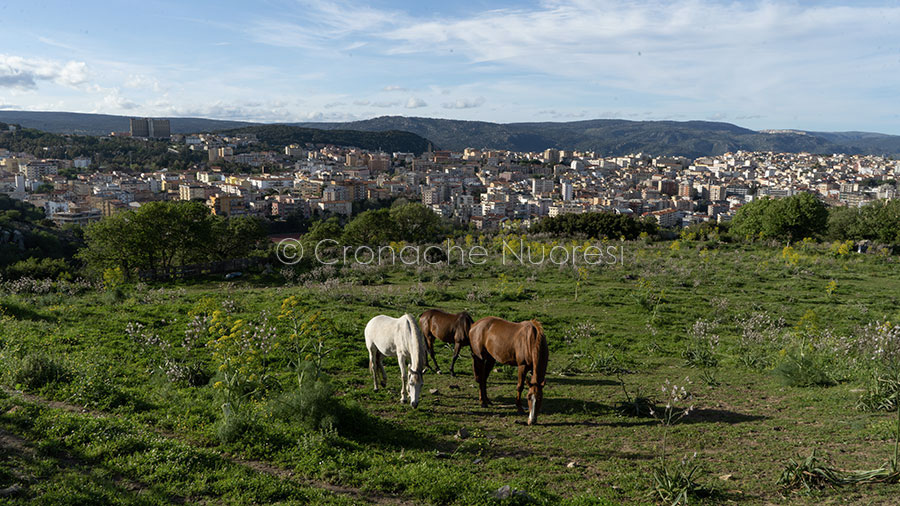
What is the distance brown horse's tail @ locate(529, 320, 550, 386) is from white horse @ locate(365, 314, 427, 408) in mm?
1712

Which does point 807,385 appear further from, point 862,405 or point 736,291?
point 736,291

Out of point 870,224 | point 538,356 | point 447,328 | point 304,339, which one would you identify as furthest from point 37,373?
point 870,224

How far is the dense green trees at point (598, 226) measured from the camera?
44237mm

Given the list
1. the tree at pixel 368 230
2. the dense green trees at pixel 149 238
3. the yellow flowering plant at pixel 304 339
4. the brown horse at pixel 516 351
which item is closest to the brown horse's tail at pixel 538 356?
the brown horse at pixel 516 351

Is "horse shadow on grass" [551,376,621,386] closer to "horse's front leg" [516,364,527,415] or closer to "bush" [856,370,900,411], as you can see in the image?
"horse's front leg" [516,364,527,415]

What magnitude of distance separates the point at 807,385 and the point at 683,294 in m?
9.64

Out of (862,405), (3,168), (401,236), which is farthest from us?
(3,168)

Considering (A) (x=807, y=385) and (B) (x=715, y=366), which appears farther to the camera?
(B) (x=715, y=366)

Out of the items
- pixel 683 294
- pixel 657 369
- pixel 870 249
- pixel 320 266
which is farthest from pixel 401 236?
pixel 657 369

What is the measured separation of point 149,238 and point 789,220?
41477mm

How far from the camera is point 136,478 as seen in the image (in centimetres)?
585

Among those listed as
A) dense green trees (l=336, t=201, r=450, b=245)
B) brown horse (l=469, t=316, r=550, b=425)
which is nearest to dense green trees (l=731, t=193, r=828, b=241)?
dense green trees (l=336, t=201, r=450, b=245)

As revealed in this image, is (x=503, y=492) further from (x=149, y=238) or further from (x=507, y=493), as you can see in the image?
(x=149, y=238)

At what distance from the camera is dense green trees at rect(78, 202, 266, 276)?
28766 mm
